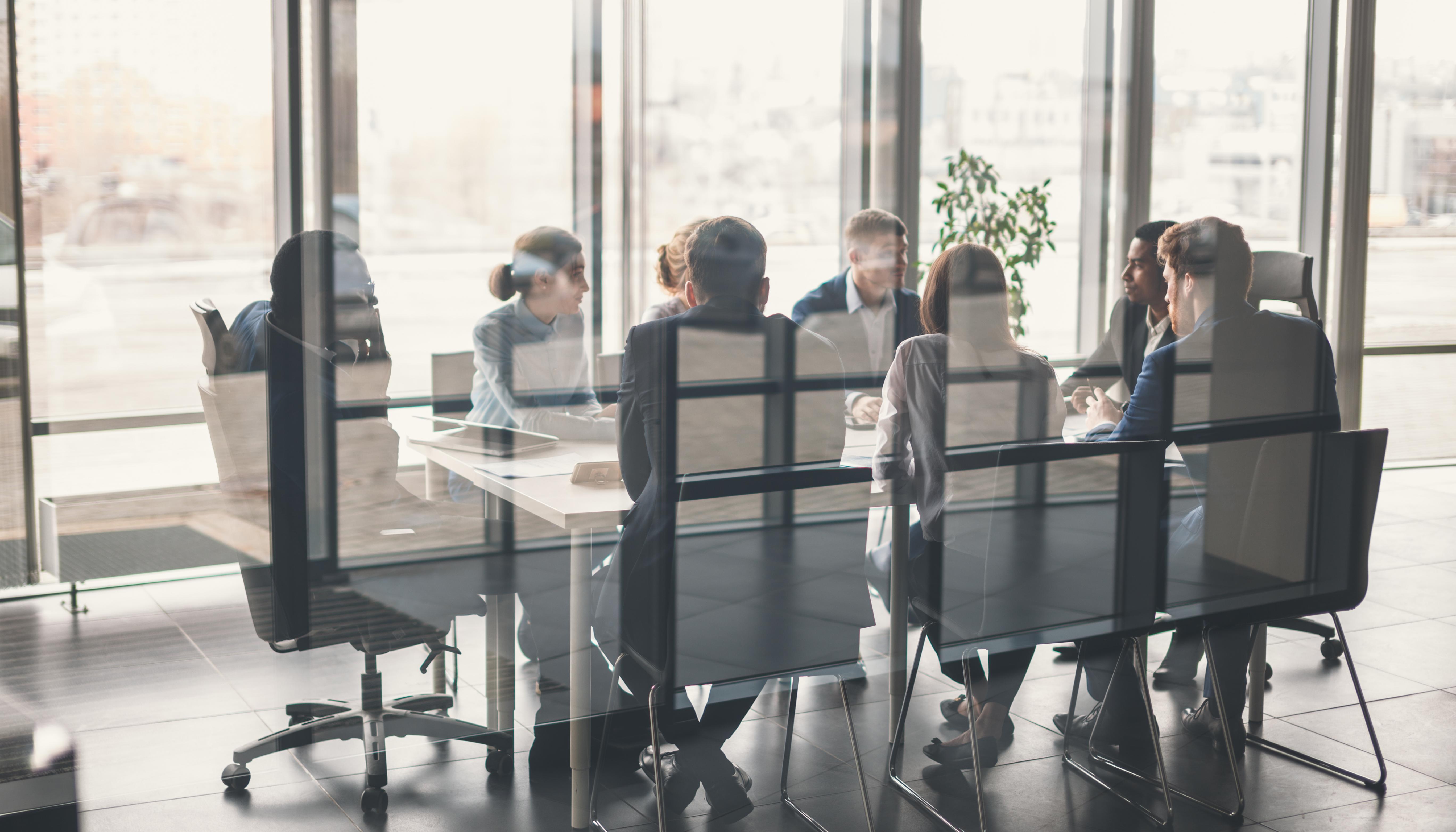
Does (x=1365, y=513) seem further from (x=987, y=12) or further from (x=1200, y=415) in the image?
(x=987, y=12)

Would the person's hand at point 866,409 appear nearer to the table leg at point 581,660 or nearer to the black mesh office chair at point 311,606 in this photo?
the table leg at point 581,660

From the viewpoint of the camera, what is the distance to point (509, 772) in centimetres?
263

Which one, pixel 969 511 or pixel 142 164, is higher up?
A: pixel 142 164

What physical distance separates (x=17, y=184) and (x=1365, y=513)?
8.75ft

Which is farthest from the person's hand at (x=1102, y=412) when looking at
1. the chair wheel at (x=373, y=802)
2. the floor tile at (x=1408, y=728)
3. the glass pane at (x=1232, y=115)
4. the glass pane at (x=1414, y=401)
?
the glass pane at (x=1414, y=401)

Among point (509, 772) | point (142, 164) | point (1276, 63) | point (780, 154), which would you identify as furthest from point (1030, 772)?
point (1276, 63)

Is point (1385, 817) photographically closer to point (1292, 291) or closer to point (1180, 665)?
point (1180, 665)

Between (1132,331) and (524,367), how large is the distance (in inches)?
74.3

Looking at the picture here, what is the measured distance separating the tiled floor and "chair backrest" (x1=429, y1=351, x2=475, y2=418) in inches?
18.8

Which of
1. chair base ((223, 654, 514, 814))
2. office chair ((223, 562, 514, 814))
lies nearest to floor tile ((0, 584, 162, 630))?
office chair ((223, 562, 514, 814))

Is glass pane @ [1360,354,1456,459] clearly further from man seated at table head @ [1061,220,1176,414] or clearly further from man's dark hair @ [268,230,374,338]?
man's dark hair @ [268,230,374,338]

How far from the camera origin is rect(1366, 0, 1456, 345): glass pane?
571 cm

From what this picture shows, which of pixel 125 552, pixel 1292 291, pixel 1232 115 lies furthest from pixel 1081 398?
pixel 1232 115

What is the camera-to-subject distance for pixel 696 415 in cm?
226
